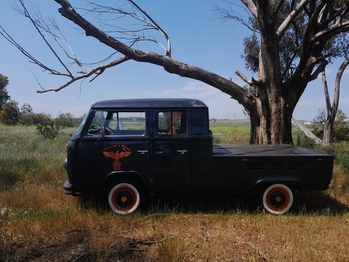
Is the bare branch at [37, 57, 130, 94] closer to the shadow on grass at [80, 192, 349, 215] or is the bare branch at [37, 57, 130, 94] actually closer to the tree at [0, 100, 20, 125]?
the shadow on grass at [80, 192, 349, 215]

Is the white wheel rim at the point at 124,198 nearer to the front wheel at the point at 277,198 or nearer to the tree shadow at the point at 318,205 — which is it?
the front wheel at the point at 277,198

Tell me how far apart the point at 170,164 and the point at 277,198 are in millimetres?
→ 2095

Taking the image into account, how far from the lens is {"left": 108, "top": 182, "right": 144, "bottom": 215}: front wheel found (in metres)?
5.84

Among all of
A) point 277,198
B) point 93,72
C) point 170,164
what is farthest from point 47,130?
point 277,198

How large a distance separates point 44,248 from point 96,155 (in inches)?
76.2

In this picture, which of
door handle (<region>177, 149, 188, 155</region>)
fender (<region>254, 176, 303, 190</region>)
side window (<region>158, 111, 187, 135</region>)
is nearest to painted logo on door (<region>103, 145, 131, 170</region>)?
side window (<region>158, 111, 187, 135</region>)

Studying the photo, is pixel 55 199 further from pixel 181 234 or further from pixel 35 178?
pixel 181 234

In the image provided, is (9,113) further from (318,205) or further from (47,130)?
(318,205)

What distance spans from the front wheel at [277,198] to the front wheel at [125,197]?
7.56 feet

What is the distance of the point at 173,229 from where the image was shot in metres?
5.05

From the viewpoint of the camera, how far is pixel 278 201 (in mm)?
5938

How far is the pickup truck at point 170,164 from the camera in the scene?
5.71 m

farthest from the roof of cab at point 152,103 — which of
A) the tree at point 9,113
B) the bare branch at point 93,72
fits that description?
the tree at point 9,113

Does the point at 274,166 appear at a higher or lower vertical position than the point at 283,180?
higher
